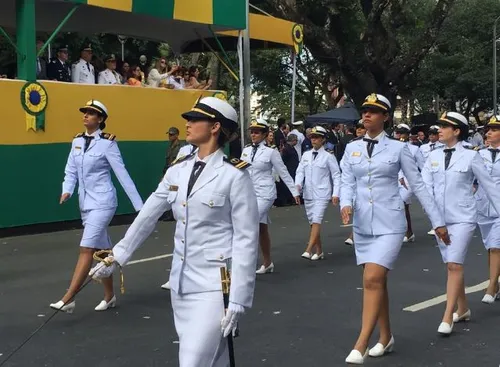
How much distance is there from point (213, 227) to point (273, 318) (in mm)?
3690

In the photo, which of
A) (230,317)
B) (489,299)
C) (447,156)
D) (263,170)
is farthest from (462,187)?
(230,317)

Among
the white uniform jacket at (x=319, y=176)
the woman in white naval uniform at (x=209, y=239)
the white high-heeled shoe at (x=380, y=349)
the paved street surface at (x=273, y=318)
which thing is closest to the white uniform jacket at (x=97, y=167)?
the paved street surface at (x=273, y=318)

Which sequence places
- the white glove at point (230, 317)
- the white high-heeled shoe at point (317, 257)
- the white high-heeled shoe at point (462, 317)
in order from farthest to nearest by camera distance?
1. the white high-heeled shoe at point (317, 257)
2. the white high-heeled shoe at point (462, 317)
3. the white glove at point (230, 317)

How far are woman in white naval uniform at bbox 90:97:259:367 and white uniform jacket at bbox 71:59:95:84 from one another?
11899mm

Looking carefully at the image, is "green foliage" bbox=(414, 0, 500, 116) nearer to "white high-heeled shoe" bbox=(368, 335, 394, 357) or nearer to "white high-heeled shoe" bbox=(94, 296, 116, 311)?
"white high-heeled shoe" bbox=(94, 296, 116, 311)

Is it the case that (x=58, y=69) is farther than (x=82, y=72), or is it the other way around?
(x=82, y=72)

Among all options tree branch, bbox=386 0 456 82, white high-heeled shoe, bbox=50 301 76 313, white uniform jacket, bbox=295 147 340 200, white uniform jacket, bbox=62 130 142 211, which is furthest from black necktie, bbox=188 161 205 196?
tree branch, bbox=386 0 456 82

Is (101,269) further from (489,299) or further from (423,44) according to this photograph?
(423,44)

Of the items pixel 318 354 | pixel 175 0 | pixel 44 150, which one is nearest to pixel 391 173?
pixel 318 354

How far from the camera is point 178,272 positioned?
171 inches

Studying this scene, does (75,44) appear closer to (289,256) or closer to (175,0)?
(175,0)

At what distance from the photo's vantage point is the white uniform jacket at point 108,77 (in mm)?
16516

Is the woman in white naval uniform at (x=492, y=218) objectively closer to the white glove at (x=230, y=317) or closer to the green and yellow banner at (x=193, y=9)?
the white glove at (x=230, y=317)

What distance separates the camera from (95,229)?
7965 millimetres
